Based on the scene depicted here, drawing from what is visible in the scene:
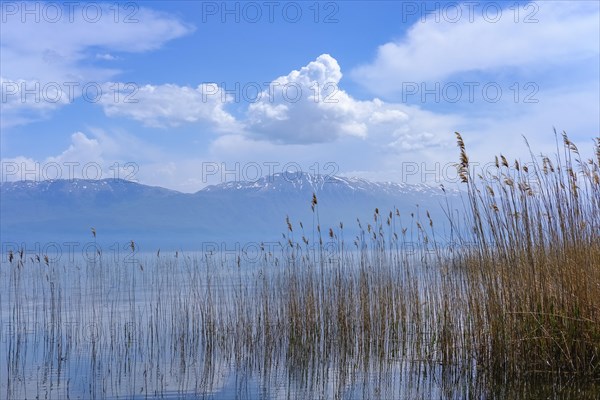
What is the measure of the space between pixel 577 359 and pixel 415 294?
2945mm

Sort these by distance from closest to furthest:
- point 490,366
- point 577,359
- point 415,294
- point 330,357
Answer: point 577,359 → point 490,366 → point 330,357 → point 415,294

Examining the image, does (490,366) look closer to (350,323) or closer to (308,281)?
(350,323)

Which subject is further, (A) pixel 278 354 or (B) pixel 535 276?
(A) pixel 278 354

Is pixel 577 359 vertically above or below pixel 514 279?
below

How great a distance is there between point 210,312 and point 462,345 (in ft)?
13.8

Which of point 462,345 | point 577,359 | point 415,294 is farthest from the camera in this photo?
point 415,294

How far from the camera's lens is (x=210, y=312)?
973cm

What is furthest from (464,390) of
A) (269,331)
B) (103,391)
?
(103,391)

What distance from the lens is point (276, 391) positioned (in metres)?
6.84

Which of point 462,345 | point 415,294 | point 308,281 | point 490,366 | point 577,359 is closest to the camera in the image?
point 577,359

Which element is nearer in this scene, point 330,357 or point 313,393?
point 313,393

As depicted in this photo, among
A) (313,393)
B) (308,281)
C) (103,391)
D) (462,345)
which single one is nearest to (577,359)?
(462,345)

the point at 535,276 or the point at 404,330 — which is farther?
the point at 404,330

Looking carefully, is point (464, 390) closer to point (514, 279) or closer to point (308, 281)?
point (514, 279)
